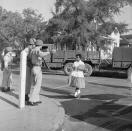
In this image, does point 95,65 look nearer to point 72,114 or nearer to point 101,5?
point 72,114

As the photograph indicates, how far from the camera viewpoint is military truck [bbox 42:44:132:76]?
15.9 meters

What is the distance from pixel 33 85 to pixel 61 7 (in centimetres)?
2500

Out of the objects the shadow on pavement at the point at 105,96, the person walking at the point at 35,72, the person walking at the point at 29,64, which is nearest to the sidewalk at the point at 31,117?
the person walking at the point at 35,72

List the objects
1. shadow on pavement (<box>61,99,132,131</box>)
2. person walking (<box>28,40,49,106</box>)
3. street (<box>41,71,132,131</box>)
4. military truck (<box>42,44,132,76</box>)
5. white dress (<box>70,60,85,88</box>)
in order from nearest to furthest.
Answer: street (<box>41,71,132,131</box>)
shadow on pavement (<box>61,99,132,131</box>)
person walking (<box>28,40,49,106</box>)
white dress (<box>70,60,85,88</box>)
military truck (<box>42,44,132,76</box>)

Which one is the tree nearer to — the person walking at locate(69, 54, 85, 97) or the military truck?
the military truck

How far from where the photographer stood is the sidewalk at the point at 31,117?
5309 millimetres

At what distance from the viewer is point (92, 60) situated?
17.2m

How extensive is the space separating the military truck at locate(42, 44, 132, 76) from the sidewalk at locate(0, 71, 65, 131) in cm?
899

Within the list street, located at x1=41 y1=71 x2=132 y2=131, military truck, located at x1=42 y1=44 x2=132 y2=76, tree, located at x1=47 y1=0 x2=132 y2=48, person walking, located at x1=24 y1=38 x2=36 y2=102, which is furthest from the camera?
tree, located at x1=47 y1=0 x2=132 y2=48

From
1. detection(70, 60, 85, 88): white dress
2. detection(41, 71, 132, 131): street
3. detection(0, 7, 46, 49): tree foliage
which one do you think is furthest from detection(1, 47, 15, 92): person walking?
detection(0, 7, 46, 49): tree foliage

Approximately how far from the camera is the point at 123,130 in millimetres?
5516

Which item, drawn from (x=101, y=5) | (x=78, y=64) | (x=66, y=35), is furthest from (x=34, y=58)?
(x=101, y=5)

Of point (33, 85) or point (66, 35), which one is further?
point (66, 35)

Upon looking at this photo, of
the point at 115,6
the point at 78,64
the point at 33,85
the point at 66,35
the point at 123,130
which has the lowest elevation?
the point at 123,130
